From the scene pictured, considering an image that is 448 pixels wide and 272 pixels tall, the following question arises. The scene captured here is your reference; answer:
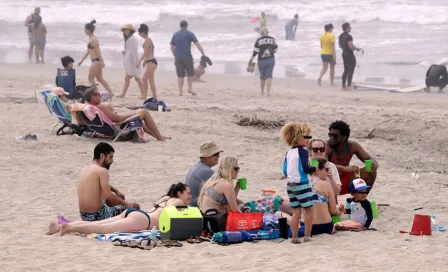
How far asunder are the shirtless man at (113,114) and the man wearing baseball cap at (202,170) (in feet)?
13.5

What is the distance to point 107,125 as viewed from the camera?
481 inches

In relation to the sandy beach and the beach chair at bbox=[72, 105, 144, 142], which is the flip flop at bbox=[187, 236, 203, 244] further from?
the beach chair at bbox=[72, 105, 144, 142]

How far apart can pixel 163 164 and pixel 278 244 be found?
13.2 ft

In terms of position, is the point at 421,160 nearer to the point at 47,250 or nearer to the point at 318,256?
the point at 318,256

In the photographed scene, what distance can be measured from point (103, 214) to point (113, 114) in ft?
14.5

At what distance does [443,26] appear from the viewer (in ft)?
130

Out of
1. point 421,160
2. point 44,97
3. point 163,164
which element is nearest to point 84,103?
point 44,97

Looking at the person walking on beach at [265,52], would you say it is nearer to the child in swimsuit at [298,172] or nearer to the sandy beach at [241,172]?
the sandy beach at [241,172]

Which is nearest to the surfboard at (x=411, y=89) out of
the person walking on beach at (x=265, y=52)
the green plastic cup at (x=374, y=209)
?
the person walking on beach at (x=265, y=52)

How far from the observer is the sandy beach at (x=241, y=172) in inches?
261

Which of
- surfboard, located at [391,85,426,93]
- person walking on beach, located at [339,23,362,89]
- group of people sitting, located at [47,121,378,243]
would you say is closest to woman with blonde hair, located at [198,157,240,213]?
group of people sitting, located at [47,121,378,243]

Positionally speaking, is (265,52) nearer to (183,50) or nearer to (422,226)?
(183,50)

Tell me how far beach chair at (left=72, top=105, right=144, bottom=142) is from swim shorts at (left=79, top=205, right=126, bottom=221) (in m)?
4.21

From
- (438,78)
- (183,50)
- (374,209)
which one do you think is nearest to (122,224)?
(374,209)
